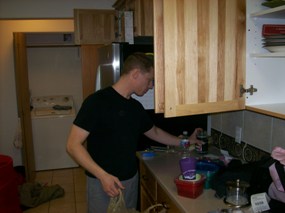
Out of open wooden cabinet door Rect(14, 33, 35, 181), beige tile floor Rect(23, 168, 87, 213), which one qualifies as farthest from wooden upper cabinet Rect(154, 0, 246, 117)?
open wooden cabinet door Rect(14, 33, 35, 181)

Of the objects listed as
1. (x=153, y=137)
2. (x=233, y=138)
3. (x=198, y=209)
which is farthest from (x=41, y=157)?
(x=198, y=209)

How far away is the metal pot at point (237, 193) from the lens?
4.87 feet

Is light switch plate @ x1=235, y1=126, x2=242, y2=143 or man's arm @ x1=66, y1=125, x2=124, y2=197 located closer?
man's arm @ x1=66, y1=125, x2=124, y2=197

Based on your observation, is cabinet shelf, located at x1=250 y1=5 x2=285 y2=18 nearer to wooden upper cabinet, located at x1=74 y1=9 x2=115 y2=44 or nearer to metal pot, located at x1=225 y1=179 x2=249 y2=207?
metal pot, located at x1=225 y1=179 x2=249 y2=207

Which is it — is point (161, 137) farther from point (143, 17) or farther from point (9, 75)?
point (9, 75)

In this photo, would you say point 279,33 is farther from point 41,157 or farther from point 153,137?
point 41,157

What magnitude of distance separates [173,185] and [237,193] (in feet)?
1.22

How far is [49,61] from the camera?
4789mm

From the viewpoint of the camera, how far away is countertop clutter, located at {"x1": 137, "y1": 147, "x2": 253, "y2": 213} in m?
1.49

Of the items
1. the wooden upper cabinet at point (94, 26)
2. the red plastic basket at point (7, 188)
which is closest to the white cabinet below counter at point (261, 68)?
the wooden upper cabinet at point (94, 26)

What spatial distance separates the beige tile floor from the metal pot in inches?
86.5

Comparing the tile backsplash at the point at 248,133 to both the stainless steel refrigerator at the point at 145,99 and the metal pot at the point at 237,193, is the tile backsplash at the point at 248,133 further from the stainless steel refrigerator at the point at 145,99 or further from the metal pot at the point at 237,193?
the metal pot at the point at 237,193

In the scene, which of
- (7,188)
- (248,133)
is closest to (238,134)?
(248,133)

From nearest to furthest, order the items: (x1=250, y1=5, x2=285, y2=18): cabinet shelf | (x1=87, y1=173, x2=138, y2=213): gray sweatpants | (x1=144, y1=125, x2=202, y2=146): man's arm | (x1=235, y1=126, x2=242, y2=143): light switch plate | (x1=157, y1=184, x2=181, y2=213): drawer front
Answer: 1. (x1=250, y1=5, x2=285, y2=18): cabinet shelf
2. (x1=157, y1=184, x2=181, y2=213): drawer front
3. (x1=87, y1=173, x2=138, y2=213): gray sweatpants
4. (x1=235, y1=126, x2=242, y2=143): light switch plate
5. (x1=144, y1=125, x2=202, y2=146): man's arm
